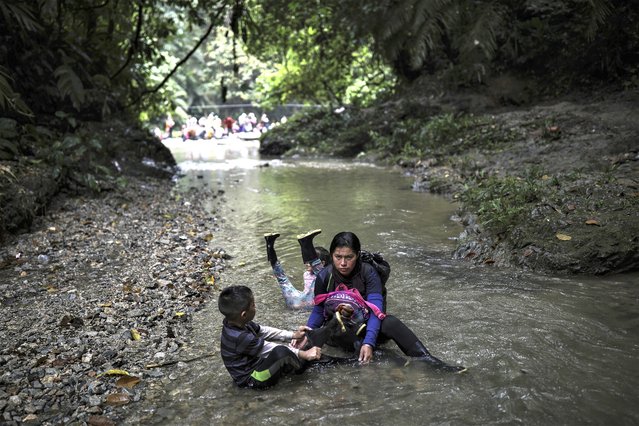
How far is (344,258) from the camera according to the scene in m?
3.99

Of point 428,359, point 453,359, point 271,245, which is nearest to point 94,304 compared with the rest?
point 271,245

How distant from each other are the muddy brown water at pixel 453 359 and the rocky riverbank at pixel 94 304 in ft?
0.91

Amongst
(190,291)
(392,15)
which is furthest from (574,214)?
(190,291)

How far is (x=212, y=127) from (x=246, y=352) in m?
35.1

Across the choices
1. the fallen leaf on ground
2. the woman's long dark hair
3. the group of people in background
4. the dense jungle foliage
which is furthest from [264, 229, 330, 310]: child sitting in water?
the group of people in background

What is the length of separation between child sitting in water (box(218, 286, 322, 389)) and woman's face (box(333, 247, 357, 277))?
744 millimetres

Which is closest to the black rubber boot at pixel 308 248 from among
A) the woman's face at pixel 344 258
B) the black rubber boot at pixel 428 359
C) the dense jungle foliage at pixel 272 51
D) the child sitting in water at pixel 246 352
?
the woman's face at pixel 344 258

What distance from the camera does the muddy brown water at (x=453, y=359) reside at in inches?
125

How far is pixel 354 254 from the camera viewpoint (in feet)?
13.1

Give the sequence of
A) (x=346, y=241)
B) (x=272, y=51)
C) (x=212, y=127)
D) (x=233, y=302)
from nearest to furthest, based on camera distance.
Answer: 1. (x=233, y=302)
2. (x=346, y=241)
3. (x=272, y=51)
4. (x=212, y=127)

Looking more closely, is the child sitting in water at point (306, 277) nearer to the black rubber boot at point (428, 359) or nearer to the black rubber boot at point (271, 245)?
the black rubber boot at point (271, 245)

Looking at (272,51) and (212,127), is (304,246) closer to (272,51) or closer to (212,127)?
(272,51)

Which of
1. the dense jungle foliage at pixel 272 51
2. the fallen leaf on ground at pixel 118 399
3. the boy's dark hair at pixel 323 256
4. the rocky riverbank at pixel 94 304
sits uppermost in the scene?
the dense jungle foliage at pixel 272 51

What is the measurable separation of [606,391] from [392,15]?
332cm
